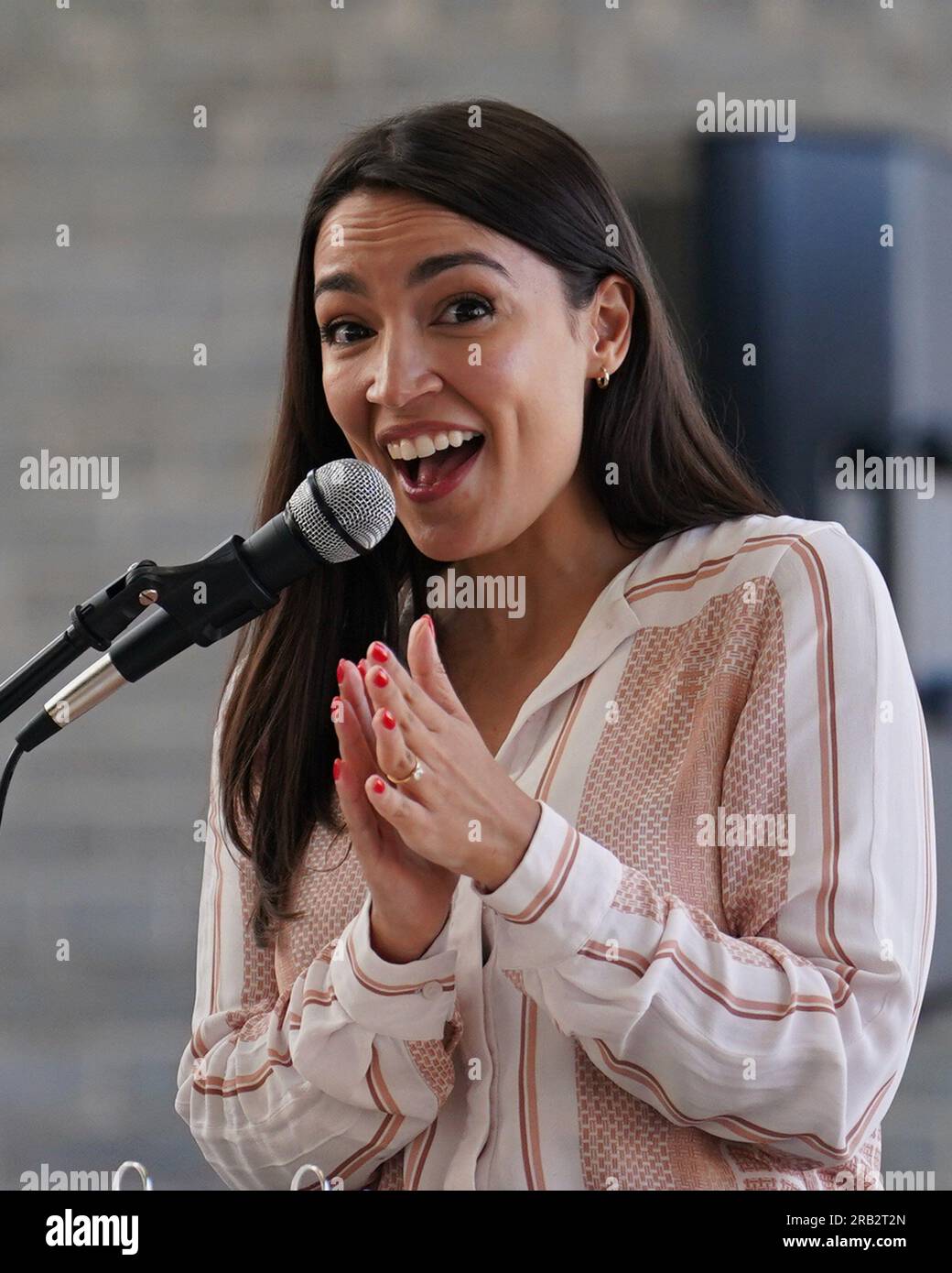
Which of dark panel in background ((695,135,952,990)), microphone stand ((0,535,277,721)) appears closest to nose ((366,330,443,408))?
microphone stand ((0,535,277,721))

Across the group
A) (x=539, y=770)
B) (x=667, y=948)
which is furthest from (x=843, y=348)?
(x=667, y=948)

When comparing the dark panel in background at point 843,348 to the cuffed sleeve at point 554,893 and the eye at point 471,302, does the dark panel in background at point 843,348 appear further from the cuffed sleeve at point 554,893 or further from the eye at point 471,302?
the cuffed sleeve at point 554,893

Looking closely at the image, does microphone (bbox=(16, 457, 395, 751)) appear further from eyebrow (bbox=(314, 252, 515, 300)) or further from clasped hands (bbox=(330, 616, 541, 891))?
eyebrow (bbox=(314, 252, 515, 300))

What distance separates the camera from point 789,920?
0.94 m

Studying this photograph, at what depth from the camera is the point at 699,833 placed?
984mm

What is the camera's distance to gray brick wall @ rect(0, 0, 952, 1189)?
1.57 metres

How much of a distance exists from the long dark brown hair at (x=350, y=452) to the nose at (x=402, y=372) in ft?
0.35

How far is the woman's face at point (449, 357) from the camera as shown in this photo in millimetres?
1074

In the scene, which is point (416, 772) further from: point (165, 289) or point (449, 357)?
point (165, 289)

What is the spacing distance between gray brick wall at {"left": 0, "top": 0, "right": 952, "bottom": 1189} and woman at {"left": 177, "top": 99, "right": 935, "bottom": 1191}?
399mm

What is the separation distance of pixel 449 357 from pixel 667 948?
46cm

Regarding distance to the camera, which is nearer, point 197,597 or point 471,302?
point 197,597

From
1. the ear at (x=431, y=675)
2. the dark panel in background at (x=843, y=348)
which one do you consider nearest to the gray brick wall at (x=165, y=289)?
the dark panel in background at (x=843, y=348)
